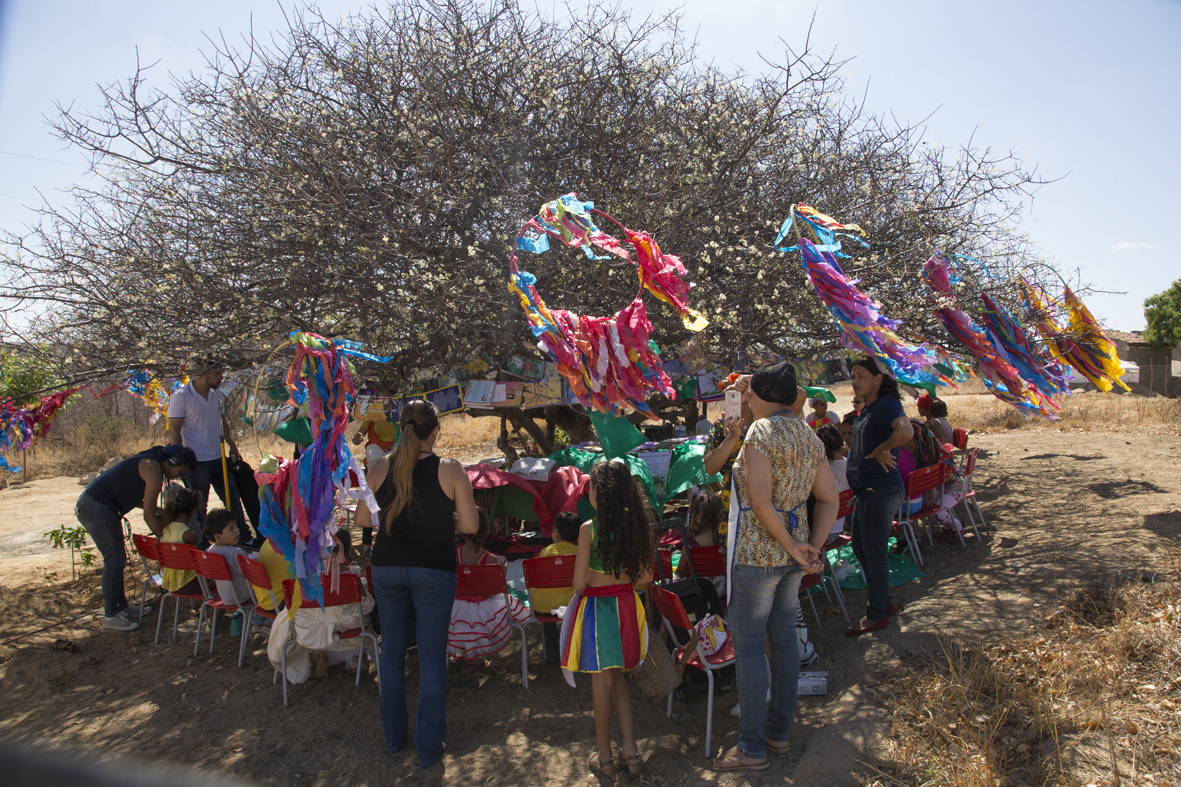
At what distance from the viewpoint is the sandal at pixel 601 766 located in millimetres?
2930

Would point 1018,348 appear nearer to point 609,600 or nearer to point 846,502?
point 846,502

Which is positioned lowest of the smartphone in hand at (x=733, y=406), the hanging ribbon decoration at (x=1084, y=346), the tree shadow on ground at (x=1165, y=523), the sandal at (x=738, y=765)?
the sandal at (x=738, y=765)

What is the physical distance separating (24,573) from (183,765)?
4.22m

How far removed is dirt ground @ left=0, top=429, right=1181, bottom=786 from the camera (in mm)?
3105

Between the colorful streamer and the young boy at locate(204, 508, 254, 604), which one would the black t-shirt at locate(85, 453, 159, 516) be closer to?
the young boy at locate(204, 508, 254, 604)

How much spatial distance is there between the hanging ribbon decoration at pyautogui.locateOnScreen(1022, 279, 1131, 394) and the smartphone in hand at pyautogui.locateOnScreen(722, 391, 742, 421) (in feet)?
13.1

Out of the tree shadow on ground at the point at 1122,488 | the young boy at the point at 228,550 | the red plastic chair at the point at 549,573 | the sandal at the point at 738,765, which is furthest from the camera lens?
the tree shadow on ground at the point at 1122,488

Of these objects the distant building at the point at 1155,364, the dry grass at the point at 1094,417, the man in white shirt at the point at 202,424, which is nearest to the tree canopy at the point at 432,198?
the man in white shirt at the point at 202,424

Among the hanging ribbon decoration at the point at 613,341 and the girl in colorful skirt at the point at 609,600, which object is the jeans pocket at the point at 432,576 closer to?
the girl in colorful skirt at the point at 609,600

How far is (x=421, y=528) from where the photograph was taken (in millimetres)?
2998

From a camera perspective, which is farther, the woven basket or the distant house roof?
the distant house roof

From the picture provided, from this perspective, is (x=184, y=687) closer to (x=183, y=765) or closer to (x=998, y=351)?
(x=183, y=765)

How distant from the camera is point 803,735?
10.1ft

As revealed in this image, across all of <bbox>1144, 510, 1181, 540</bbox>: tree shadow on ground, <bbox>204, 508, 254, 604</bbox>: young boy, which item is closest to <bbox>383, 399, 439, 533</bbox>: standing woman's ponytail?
<bbox>204, 508, 254, 604</bbox>: young boy
